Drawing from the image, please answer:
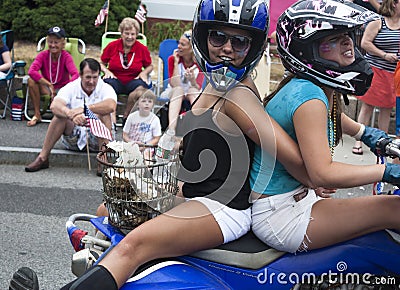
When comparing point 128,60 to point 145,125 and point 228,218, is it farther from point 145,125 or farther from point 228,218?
point 228,218

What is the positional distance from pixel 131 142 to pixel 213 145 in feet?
1.31

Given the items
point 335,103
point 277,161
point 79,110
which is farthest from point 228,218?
point 79,110

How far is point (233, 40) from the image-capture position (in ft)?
10.0

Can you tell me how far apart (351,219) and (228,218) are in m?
0.52

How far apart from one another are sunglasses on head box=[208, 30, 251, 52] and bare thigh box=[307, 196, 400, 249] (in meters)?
0.77

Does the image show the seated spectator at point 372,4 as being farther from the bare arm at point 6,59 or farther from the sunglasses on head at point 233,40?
the sunglasses on head at point 233,40

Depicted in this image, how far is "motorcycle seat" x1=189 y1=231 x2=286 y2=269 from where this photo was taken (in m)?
3.09

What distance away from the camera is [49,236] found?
6.10 metres

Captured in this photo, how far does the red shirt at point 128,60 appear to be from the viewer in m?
10.6

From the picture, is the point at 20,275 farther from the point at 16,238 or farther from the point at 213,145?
the point at 16,238

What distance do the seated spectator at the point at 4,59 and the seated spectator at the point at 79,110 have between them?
2.24m

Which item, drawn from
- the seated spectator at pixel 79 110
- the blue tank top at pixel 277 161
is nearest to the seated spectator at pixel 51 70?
the seated spectator at pixel 79 110

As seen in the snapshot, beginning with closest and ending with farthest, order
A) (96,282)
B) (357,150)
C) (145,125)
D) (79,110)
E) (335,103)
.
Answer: (96,282), (145,125), (335,103), (79,110), (357,150)

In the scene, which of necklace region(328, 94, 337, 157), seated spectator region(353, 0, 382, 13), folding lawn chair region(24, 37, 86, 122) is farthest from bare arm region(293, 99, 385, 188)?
folding lawn chair region(24, 37, 86, 122)
